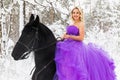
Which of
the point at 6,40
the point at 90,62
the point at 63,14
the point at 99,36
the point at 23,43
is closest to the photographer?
the point at 23,43

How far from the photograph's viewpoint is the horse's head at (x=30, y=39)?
462 cm

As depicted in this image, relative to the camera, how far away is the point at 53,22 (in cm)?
1251

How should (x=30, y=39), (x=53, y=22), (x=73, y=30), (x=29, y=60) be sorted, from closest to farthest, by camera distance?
1. (x=30, y=39)
2. (x=73, y=30)
3. (x=29, y=60)
4. (x=53, y=22)

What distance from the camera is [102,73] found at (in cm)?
510

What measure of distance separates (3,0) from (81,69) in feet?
26.0

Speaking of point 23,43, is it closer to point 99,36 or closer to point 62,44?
point 62,44

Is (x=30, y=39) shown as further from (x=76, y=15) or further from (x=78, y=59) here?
(x=76, y=15)

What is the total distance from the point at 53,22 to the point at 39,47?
25.7 ft

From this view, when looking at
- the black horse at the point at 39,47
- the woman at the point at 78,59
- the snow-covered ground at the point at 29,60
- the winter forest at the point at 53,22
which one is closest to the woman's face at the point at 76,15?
the woman at the point at 78,59

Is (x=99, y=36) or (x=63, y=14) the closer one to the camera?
(x=63, y=14)

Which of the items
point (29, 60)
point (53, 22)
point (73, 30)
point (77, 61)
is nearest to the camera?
point (77, 61)

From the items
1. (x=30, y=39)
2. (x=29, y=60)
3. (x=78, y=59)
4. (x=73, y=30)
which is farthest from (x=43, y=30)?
(x=29, y=60)

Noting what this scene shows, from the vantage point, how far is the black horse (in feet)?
15.2

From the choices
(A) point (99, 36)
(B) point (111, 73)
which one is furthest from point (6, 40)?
(B) point (111, 73)
